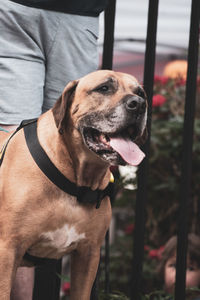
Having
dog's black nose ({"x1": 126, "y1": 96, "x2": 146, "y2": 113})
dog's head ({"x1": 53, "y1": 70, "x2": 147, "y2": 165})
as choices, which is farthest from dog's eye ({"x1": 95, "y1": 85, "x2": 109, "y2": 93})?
dog's black nose ({"x1": 126, "y1": 96, "x2": 146, "y2": 113})

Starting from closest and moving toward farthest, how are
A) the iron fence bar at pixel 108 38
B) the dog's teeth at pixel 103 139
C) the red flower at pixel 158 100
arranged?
the dog's teeth at pixel 103 139 → the iron fence bar at pixel 108 38 → the red flower at pixel 158 100

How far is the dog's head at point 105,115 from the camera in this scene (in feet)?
5.78

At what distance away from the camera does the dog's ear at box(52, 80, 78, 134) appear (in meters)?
1.78

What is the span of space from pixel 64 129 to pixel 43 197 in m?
0.29

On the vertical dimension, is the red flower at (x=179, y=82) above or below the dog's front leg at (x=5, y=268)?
above

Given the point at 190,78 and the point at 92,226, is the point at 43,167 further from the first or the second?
the point at 190,78

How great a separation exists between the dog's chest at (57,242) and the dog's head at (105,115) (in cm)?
32

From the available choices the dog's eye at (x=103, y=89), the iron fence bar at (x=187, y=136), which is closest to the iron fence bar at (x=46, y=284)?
the iron fence bar at (x=187, y=136)

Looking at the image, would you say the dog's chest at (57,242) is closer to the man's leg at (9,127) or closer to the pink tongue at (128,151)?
the pink tongue at (128,151)

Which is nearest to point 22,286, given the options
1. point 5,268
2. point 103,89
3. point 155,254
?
point 5,268

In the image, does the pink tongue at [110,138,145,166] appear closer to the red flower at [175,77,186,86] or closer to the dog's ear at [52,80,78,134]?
the dog's ear at [52,80,78,134]

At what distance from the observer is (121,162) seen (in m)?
1.72

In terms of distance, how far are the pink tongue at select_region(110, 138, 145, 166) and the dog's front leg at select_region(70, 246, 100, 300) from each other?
1.45 feet

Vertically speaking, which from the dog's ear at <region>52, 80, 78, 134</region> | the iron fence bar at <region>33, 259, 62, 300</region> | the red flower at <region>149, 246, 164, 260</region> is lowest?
the red flower at <region>149, 246, 164, 260</region>
